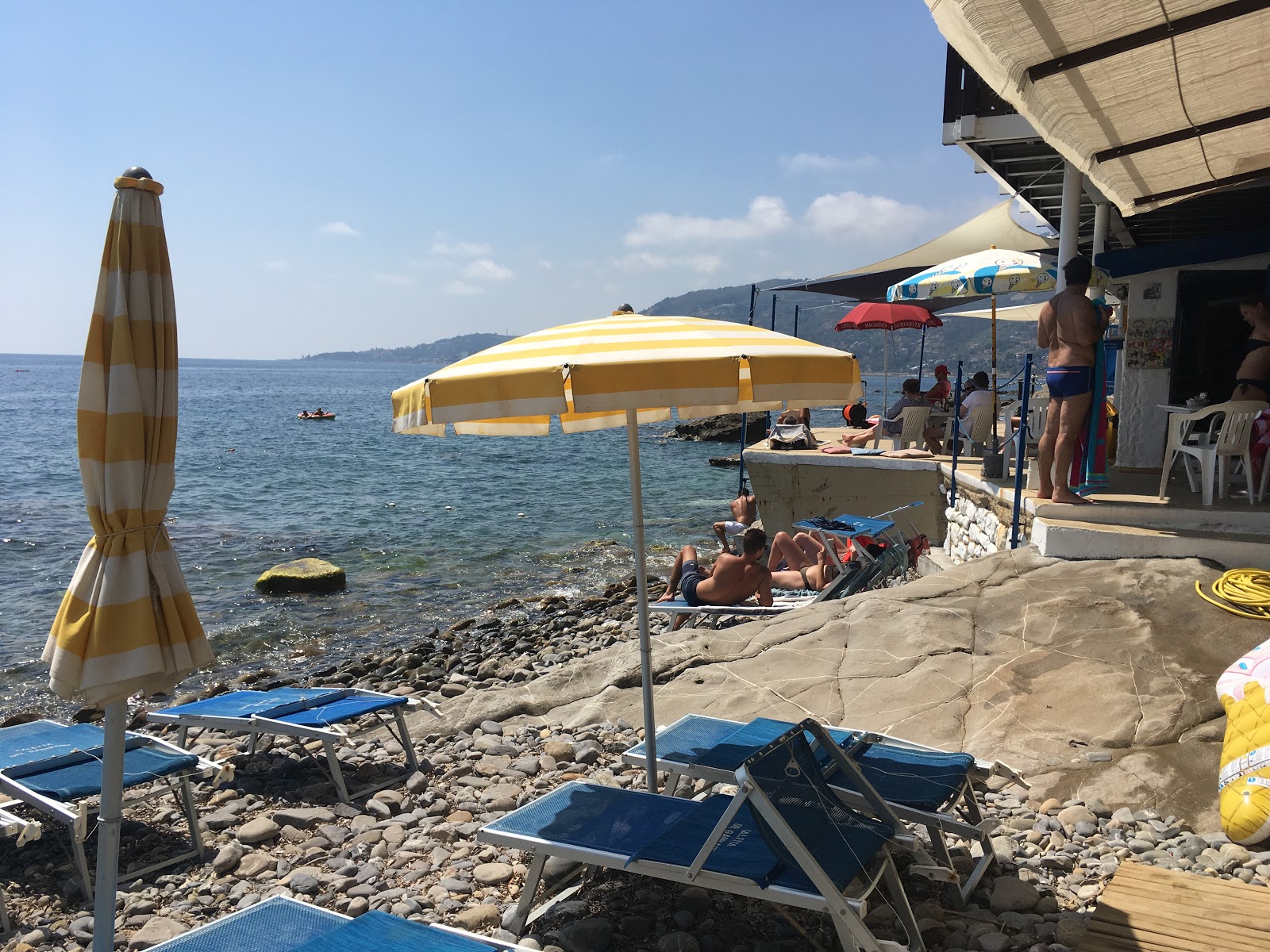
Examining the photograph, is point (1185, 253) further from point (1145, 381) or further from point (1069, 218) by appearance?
point (1069, 218)

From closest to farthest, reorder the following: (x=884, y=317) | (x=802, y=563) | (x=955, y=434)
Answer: (x=955, y=434), (x=802, y=563), (x=884, y=317)

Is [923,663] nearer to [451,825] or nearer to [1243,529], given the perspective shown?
[1243,529]

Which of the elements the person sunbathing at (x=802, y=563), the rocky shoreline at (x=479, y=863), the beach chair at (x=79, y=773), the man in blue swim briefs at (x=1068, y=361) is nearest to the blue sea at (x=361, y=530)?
the person sunbathing at (x=802, y=563)

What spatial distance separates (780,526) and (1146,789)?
9.27 m

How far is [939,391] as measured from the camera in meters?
14.6

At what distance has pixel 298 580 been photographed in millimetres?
14852

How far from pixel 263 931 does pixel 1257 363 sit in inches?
329

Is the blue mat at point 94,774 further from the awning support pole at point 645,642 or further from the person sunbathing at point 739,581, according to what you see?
the person sunbathing at point 739,581

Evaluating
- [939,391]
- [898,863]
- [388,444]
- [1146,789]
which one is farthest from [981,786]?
[388,444]

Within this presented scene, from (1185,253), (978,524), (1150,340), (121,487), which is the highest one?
(1185,253)

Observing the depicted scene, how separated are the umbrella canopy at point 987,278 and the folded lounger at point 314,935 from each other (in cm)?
865

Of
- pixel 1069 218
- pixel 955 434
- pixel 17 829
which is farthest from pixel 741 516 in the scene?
pixel 17 829

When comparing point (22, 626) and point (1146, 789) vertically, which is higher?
point (1146, 789)

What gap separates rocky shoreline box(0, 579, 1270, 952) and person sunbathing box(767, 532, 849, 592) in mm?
3719
